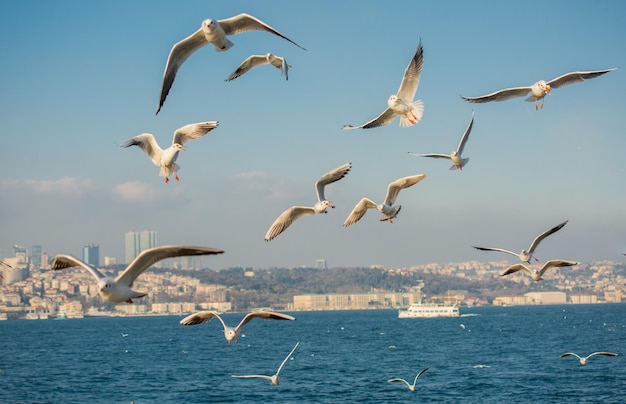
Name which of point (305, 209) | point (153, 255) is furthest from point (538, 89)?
point (153, 255)

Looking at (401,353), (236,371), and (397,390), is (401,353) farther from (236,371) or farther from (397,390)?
(397,390)

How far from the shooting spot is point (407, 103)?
1883cm

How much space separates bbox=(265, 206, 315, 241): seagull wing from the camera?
18406 millimetres

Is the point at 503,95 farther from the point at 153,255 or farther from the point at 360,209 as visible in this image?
the point at 153,255

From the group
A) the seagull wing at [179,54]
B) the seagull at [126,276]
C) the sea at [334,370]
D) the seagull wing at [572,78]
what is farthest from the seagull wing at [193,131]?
the sea at [334,370]

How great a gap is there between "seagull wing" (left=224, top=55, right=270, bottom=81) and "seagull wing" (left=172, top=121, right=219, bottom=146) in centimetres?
299

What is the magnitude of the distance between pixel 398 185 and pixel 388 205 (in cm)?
55

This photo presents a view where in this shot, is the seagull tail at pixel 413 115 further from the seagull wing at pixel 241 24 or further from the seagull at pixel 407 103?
the seagull wing at pixel 241 24

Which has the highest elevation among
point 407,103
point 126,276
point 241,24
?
point 241,24

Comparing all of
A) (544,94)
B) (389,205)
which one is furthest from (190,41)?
(544,94)

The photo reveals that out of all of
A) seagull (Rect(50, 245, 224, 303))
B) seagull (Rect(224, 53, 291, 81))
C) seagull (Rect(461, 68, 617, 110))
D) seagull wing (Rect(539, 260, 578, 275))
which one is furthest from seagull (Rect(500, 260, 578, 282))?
seagull (Rect(50, 245, 224, 303))

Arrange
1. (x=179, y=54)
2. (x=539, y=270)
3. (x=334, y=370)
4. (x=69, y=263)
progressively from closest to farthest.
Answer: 1. (x=69, y=263)
2. (x=179, y=54)
3. (x=539, y=270)
4. (x=334, y=370)

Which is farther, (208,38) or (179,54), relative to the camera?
(179,54)

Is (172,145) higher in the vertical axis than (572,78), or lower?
lower
